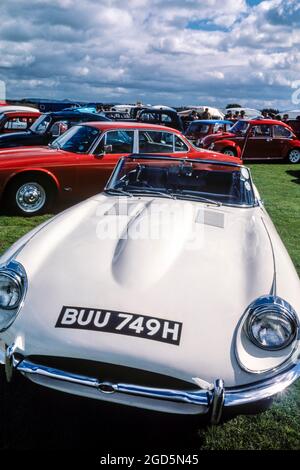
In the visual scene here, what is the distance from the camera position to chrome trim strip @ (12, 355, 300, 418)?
211 cm

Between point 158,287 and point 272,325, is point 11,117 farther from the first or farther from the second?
point 272,325

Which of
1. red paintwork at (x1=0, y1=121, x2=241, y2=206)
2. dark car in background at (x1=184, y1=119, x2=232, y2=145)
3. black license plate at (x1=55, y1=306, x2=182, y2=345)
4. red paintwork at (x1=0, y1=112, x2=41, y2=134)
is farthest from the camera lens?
dark car in background at (x1=184, y1=119, x2=232, y2=145)

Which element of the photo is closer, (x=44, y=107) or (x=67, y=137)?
(x=67, y=137)

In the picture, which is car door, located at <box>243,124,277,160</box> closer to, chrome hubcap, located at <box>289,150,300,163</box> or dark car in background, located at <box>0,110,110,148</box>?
chrome hubcap, located at <box>289,150,300,163</box>

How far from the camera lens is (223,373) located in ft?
7.20

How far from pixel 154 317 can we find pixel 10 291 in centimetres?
86

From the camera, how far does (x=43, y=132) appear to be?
10070mm

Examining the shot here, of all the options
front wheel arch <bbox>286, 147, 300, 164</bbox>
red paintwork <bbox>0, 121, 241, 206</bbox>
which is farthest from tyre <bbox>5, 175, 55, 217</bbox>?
front wheel arch <bbox>286, 147, 300, 164</bbox>

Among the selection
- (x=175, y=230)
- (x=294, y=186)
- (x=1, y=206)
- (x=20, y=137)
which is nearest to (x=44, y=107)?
(x=20, y=137)

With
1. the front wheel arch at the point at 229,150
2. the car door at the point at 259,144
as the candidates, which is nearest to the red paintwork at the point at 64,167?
the front wheel arch at the point at 229,150

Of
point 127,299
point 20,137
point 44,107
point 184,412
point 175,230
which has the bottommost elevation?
point 184,412

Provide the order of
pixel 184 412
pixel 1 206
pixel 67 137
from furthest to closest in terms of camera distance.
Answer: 1. pixel 67 137
2. pixel 1 206
3. pixel 184 412
